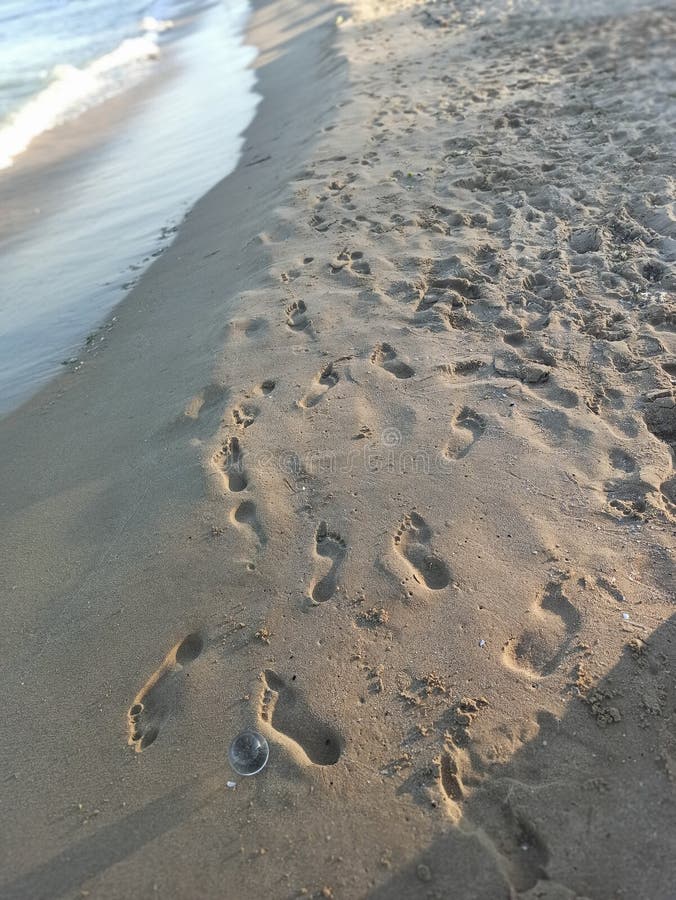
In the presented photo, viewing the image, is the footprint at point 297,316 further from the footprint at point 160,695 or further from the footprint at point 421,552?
the footprint at point 160,695

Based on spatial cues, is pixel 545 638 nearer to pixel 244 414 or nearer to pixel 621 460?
pixel 621 460

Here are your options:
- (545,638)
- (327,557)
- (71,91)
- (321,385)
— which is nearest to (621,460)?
(545,638)

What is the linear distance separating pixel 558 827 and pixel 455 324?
9.59 ft

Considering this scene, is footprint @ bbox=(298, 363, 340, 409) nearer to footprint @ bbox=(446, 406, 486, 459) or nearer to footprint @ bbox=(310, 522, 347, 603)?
footprint @ bbox=(446, 406, 486, 459)

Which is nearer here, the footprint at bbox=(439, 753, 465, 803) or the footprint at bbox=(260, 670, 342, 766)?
the footprint at bbox=(439, 753, 465, 803)

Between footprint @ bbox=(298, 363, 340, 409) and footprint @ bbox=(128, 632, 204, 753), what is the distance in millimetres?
1535

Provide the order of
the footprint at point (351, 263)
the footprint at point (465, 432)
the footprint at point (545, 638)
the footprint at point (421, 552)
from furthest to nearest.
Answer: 1. the footprint at point (351, 263)
2. the footprint at point (465, 432)
3. the footprint at point (421, 552)
4. the footprint at point (545, 638)

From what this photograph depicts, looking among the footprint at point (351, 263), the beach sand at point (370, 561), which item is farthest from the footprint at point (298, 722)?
the footprint at point (351, 263)

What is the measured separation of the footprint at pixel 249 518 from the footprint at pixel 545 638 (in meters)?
1.24

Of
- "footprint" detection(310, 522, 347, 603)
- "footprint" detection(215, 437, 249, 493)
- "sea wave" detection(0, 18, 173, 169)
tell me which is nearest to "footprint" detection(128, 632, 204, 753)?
"footprint" detection(310, 522, 347, 603)

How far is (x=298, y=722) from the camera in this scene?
7.52 ft

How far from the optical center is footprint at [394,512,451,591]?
266cm

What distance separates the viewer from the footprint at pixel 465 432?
3.20 metres

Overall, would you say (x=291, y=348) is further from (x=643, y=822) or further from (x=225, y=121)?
(x=225, y=121)
